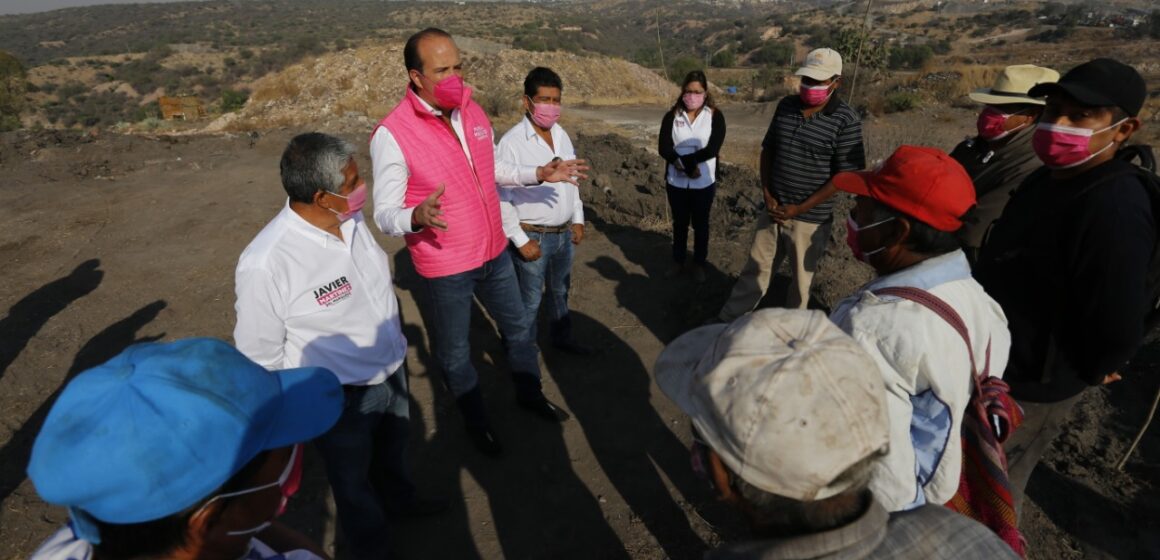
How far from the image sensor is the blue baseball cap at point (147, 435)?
0.85 metres

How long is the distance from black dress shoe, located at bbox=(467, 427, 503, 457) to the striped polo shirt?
8.24 feet

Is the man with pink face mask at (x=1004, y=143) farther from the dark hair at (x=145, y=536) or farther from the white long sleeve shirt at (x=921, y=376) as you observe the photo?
the dark hair at (x=145, y=536)

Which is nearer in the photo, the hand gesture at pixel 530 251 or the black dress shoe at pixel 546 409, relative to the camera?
the hand gesture at pixel 530 251

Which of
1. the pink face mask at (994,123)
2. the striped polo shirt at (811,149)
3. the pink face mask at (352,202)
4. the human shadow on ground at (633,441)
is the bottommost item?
the human shadow on ground at (633,441)

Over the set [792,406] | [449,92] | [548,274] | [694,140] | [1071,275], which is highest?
[449,92]

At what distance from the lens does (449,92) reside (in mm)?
2539

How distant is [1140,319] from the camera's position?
1821 mm

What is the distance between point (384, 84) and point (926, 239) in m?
22.9

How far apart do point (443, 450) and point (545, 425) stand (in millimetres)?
661

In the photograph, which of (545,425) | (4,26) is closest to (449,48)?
(545,425)

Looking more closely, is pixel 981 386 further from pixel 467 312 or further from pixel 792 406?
pixel 467 312

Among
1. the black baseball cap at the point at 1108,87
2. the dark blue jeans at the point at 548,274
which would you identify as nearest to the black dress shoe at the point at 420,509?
the dark blue jeans at the point at 548,274

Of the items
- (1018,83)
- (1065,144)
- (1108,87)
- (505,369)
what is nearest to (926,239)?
(1065,144)

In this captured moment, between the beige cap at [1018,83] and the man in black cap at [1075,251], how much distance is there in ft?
2.40
